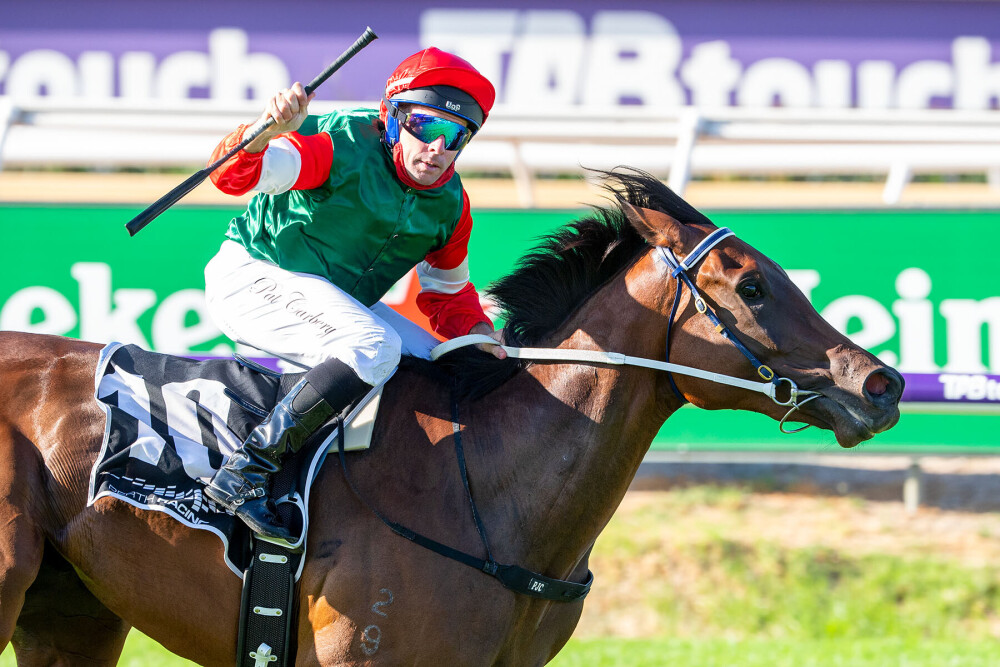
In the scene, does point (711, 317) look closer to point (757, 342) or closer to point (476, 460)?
point (757, 342)

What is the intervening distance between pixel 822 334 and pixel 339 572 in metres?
1.56

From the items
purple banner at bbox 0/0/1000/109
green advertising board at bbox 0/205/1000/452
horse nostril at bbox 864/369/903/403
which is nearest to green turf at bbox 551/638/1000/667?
green advertising board at bbox 0/205/1000/452

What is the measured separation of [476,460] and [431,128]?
102cm

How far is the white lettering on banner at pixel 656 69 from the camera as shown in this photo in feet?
27.7

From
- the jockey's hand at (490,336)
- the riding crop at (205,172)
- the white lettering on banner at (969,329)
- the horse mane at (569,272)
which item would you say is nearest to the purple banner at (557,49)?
the white lettering on banner at (969,329)

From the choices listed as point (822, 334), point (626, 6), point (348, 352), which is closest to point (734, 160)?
point (626, 6)

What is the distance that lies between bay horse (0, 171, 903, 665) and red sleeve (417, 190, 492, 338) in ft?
1.31

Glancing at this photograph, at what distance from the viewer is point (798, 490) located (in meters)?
8.04

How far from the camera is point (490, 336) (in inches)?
144

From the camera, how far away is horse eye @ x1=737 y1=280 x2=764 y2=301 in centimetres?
318

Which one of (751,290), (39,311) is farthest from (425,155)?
(39,311)

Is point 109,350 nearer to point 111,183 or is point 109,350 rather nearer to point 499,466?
point 499,466

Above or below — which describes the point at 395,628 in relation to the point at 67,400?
below

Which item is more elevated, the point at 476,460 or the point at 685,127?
the point at 685,127
